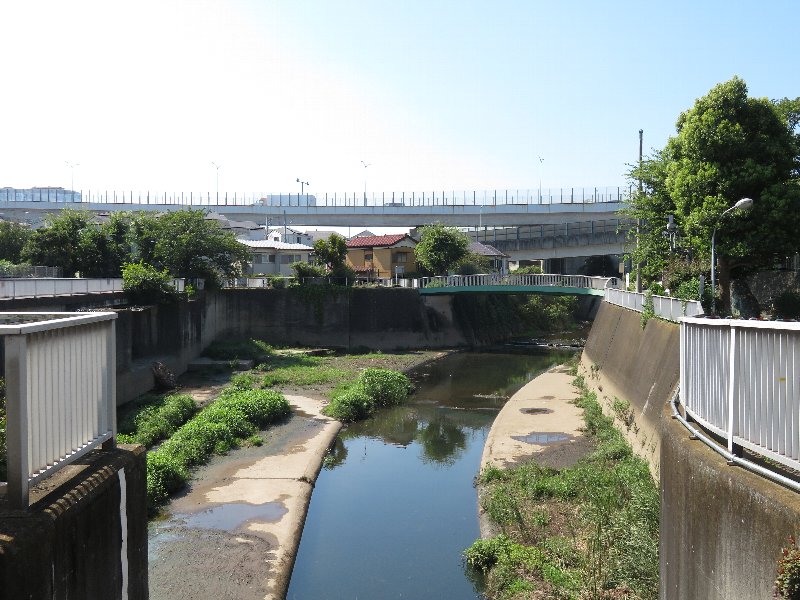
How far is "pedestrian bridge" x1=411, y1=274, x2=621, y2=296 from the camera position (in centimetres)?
4954

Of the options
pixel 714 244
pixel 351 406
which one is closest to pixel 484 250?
pixel 351 406

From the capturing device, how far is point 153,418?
2420cm

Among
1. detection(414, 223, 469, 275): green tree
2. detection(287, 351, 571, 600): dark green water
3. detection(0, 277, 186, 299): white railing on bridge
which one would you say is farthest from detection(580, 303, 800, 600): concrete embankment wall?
detection(414, 223, 469, 275): green tree

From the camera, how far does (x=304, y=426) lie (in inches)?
1014

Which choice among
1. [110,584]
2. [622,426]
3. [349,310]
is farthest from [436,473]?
[349,310]

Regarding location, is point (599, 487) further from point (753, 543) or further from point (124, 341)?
point (124, 341)

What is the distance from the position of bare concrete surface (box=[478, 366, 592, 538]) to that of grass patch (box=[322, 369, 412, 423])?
5.45m

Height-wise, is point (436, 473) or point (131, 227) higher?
point (131, 227)

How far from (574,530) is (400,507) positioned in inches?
217

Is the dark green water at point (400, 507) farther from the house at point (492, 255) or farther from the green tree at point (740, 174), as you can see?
the house at point (492, 255)

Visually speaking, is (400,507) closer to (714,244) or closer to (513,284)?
(714,244)

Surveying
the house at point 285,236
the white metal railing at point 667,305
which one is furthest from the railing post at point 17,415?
the house at point 285,236

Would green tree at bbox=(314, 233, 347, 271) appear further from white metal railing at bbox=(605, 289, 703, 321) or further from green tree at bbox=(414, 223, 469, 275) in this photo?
white metal railing at bbox=(605, 289, 703, 321)

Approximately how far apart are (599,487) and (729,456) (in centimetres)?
1007
